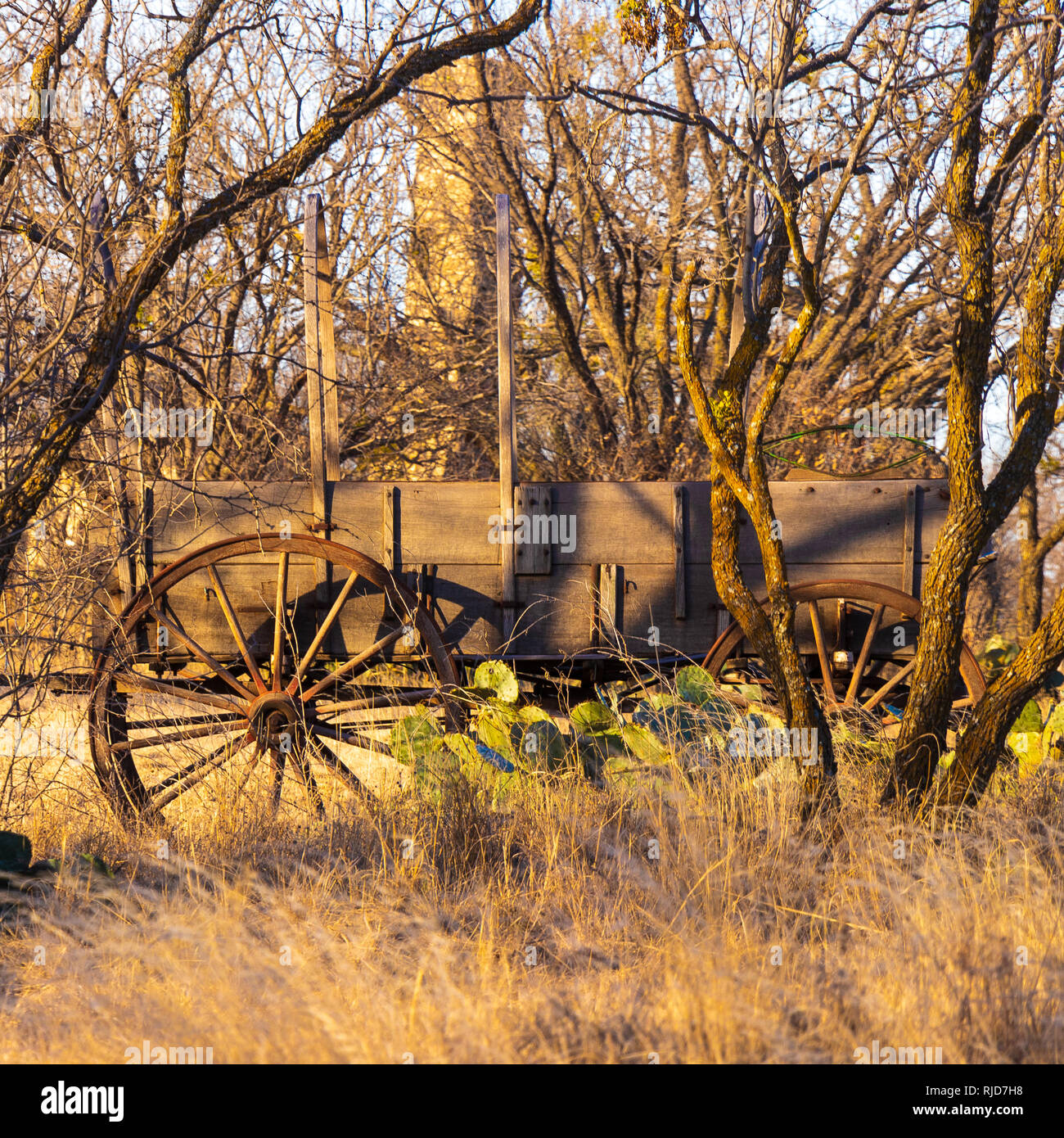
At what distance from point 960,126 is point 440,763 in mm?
3151

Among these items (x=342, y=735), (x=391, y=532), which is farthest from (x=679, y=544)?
Answer: (x=342, y=735)

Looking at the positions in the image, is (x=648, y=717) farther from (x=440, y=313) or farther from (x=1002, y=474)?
(x=440, y=313)

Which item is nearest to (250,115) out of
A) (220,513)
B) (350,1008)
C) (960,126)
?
(220,513)

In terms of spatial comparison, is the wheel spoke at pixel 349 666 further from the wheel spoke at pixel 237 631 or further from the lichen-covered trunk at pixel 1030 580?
the lichen-covered trunk at pixel 1030 580

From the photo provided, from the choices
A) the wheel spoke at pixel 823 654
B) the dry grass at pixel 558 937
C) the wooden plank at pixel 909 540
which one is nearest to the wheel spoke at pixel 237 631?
the dry grass at pixel 558 937

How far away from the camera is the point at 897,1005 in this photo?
246 cm

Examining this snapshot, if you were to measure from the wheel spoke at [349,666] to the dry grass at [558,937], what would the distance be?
2.67 feet

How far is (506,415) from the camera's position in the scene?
4957 millimetres

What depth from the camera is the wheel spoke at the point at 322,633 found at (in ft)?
15.7

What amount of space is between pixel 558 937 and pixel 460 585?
7.58 feet

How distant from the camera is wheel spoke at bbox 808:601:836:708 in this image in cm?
485

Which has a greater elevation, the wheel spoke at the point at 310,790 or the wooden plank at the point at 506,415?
the wooden plank at the point at 506,415

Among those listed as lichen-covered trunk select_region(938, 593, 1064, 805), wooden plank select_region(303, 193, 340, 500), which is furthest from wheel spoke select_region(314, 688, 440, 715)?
lichen-covered trunk select_region(938, 593, 1064, 805)
